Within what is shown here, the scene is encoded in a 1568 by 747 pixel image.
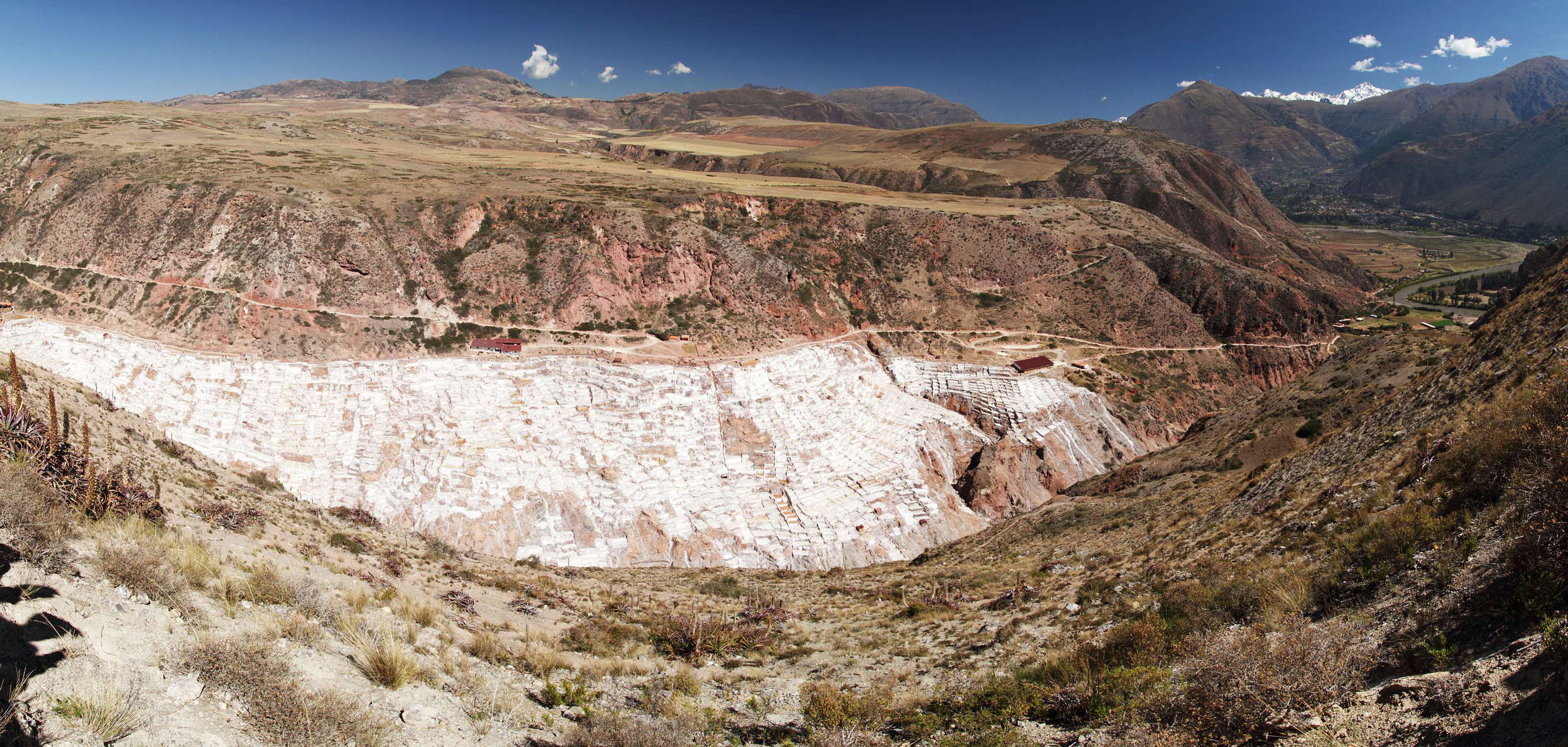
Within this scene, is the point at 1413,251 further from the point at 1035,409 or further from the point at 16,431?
the point at 16,431

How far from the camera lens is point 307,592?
32.0ft

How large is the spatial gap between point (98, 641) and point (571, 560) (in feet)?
76.8

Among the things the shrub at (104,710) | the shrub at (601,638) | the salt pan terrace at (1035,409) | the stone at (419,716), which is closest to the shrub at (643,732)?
the stone at (419,716)

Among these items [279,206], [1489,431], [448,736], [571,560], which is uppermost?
[279,206]

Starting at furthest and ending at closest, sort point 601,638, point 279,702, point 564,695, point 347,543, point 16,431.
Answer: point 347,543
point 601,638
point 16,431
point 564,695
point 279,702

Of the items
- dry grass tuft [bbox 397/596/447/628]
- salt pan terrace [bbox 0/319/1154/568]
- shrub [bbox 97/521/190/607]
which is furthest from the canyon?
shrub [bbox 97/521/190/607]

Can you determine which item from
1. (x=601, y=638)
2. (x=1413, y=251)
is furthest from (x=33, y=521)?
(x=1413, y=251)

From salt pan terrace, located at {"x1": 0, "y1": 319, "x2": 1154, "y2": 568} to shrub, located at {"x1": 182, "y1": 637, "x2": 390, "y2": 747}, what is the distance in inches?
911

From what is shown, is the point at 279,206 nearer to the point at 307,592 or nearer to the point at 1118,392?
the point at 307,592

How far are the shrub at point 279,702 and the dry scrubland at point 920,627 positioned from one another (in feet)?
0.10

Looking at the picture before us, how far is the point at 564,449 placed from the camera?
108 ft

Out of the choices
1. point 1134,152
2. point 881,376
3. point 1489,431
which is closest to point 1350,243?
point 1134,152

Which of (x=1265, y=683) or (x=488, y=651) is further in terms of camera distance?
(x=488, y=651)

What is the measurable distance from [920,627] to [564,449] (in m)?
23.4
